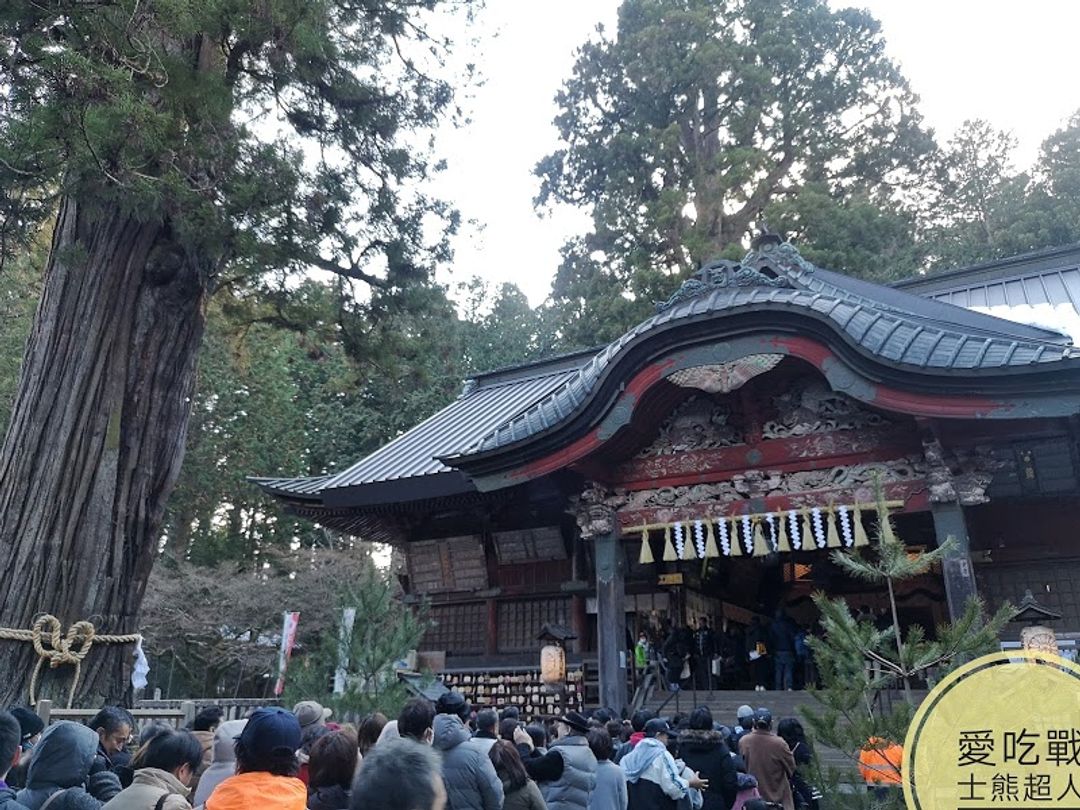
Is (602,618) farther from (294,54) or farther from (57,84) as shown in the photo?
(57,84)

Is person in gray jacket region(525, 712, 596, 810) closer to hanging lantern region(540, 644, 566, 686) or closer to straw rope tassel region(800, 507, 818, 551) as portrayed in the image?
straw rope tassel region(800, 507, 818, 551)

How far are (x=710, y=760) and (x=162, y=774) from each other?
3827 millimetres

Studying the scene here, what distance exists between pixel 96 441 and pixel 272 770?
598 cm

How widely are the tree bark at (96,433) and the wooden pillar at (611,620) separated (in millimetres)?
5433

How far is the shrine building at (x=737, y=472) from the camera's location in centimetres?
935

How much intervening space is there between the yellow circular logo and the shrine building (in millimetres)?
3985

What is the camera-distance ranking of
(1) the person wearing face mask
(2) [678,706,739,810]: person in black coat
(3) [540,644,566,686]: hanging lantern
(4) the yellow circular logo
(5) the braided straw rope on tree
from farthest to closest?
(3) [540,644,566,686]: hanging lantern
(5) the braided straw rope on tree
(2) [678,706,739,810]: person in black coat
(4) the yellow circular logo
(1) the person wearing face mask

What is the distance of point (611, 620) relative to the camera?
1077 cm

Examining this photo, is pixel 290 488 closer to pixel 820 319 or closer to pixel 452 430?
pixel 452 430

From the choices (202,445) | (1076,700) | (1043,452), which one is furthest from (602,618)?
(202,445)

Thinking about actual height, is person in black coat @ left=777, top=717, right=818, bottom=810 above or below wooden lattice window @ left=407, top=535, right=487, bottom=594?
below

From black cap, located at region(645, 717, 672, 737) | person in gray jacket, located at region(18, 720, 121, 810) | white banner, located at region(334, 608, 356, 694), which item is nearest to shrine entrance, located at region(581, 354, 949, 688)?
white banner, located at region(334, 608, 356, 694)

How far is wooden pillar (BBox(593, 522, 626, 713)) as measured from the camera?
1053 cm

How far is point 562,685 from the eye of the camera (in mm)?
11641
